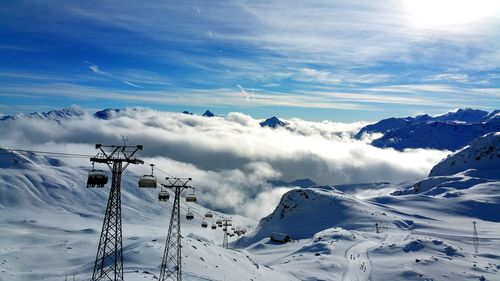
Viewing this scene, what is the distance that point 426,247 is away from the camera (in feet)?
324

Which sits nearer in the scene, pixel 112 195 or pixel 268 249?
pixel 112 195

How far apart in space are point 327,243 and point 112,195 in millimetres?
84644

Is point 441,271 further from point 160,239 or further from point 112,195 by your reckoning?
point 112,195

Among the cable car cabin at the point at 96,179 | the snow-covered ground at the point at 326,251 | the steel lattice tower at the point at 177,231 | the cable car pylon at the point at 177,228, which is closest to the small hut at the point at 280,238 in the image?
the snow-covered ground at the point at 326,251

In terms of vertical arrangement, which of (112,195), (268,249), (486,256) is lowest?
(268,249)

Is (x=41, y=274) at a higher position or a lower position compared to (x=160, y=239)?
lower

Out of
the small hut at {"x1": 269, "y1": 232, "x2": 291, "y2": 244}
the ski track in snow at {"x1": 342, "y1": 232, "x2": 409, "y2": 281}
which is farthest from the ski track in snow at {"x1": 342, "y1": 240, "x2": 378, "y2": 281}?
the small hut at {"x1": 269, "y1": 232, "x2": 291, "y2": 244}

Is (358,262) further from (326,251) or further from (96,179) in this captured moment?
(96,179)

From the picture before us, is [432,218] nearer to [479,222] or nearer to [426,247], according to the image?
[479,222]

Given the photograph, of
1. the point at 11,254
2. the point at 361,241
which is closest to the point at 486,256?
the point at 361,241

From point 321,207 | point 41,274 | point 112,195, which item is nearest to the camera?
point 112,195

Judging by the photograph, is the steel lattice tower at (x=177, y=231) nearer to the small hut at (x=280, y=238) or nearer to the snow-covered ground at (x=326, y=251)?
the snow-covered ground at (x=326, y=251)

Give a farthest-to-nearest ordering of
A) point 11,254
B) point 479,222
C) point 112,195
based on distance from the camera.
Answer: point 479,222
point 11,254
point 112,195

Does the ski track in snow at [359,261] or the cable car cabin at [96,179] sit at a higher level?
the cable car cabin at [96,179]
